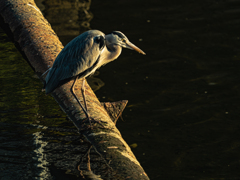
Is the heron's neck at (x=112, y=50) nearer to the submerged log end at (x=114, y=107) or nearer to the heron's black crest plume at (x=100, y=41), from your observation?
the heron's black crest plume at (x=100, y=41)

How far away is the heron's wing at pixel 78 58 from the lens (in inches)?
217

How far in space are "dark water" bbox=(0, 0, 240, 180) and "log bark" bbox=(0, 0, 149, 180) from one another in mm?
364

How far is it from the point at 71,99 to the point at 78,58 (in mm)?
604

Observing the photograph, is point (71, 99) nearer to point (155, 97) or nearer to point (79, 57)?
point (79, 57)

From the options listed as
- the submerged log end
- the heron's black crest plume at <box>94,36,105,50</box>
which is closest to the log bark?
the submerged log end

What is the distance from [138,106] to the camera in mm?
7512

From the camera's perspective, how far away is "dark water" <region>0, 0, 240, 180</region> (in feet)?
18.2

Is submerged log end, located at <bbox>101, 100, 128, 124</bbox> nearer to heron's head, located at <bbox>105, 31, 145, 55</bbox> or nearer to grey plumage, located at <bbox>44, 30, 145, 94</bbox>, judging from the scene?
grey plumage, located at <bbox>44, 30, 145, 94</bbox>

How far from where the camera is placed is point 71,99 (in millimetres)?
5762

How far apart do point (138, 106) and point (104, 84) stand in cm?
108

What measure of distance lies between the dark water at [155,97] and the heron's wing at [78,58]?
0.74m

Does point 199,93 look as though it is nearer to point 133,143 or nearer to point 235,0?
point 133,143

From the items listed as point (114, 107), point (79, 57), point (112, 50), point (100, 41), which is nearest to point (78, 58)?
point (79, 57)

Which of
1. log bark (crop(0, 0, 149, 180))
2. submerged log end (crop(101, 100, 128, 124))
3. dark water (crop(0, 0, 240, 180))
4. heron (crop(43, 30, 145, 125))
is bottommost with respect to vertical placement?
dark water (crop(0, 0, 240, 180))
